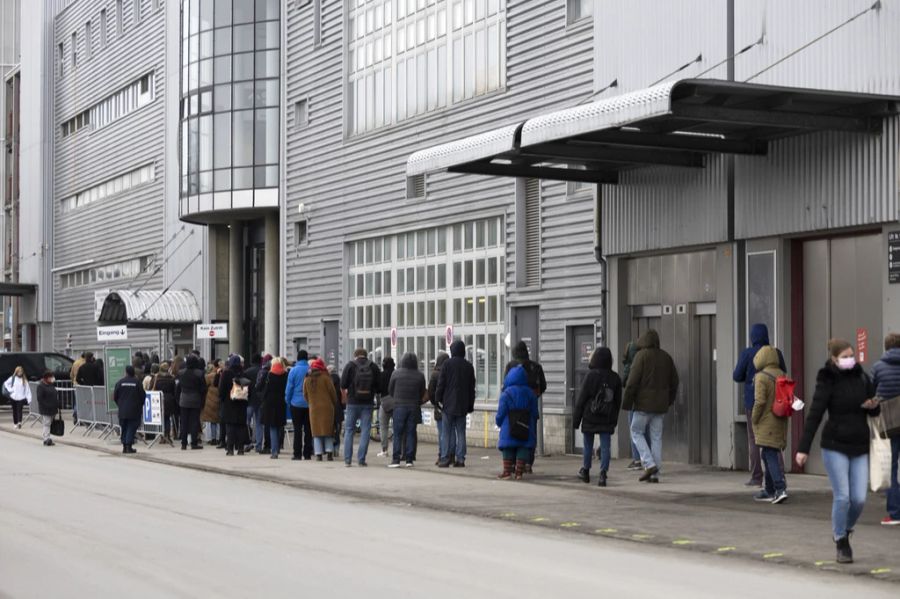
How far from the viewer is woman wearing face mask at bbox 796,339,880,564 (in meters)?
11.8

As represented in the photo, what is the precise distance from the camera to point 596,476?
2089 centimetres

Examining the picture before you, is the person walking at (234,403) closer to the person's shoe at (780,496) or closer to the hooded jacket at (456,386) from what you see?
the hooded jacket at (456,386)

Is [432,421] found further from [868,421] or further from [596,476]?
[868,421]

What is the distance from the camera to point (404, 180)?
32250 mm

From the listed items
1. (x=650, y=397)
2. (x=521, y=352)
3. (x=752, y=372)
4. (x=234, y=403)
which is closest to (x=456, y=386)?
(x=521, y=352)

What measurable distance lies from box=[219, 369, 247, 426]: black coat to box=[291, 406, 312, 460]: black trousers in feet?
5.25

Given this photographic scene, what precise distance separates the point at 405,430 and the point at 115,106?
1367 inches

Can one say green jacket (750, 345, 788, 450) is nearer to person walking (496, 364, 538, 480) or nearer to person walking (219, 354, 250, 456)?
person walking (496, 364, 538, 480)

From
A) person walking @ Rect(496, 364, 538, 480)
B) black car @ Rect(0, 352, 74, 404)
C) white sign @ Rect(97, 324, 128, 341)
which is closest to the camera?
person walking @ Rect(496, 364, 538, 480)

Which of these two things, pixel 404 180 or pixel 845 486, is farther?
pixel 404 180

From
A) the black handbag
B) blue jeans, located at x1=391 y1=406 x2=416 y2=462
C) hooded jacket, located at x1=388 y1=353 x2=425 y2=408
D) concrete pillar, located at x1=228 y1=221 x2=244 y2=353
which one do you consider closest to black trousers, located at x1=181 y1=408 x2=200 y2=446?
the black handbag

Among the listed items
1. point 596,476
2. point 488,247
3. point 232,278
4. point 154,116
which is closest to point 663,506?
point 596,476

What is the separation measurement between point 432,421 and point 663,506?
48.2 ft

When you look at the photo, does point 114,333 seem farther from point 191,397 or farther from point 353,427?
point 353,427
